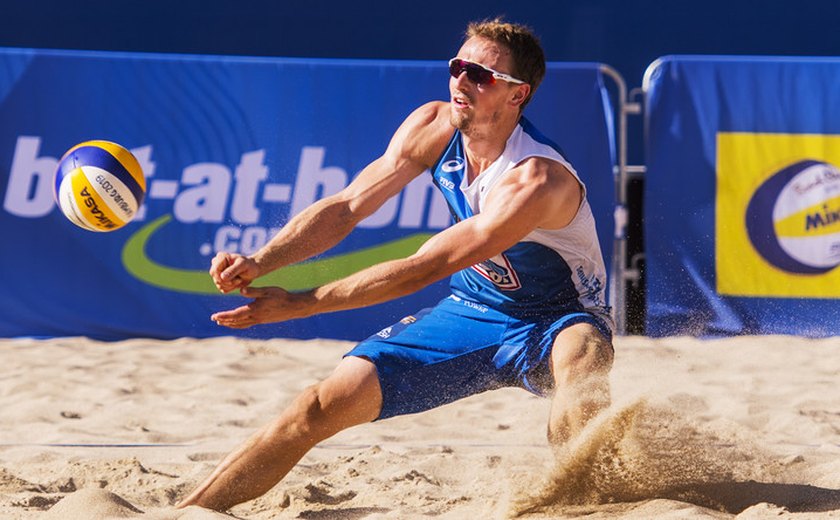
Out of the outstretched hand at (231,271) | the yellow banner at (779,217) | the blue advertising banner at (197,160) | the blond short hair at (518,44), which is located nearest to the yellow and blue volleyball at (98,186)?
the outstretched hand at (231,271)

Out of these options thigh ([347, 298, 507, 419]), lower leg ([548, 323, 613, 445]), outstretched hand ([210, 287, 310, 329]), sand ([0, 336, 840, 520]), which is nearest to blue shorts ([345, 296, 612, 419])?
thigh ([347, 298, 507, 419])

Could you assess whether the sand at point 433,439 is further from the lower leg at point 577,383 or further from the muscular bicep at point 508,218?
the muscular bicep at point 508,218

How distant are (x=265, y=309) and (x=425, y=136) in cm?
112

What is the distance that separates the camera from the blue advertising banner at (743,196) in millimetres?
6762

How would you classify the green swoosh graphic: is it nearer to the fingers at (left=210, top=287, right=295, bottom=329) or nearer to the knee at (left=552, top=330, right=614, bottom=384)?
the knee at (left=552, top=330, right=614, bottom=384)

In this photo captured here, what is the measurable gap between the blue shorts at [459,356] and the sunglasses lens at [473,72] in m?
0.74

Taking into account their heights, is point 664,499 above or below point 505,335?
below

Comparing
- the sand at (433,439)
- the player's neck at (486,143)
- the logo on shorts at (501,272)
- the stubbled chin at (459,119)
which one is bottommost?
the sand at (433,439)

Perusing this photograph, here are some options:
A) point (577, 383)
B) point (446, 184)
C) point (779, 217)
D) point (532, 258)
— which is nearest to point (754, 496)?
point (577, 383)

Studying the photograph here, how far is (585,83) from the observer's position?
691cm

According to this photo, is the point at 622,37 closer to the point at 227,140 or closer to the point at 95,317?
the point at 227,140

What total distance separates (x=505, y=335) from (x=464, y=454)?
88 centimetres

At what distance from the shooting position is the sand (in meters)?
3.78

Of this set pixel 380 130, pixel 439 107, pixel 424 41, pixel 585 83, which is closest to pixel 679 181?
pixel 585 83
